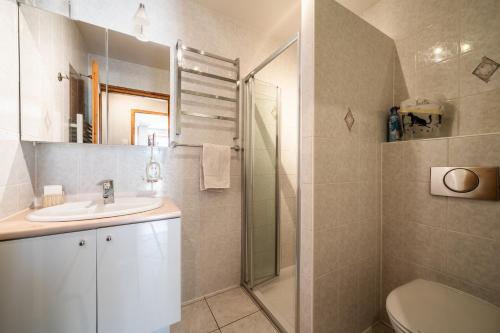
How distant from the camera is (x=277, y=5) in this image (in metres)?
1.48

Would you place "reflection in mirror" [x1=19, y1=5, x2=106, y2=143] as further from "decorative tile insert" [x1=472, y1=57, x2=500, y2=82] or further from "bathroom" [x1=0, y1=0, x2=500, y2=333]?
"decorative tile insert" [x1=472, y1=57, x2=500, y2=82]

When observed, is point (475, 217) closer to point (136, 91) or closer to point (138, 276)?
point (138, 276)

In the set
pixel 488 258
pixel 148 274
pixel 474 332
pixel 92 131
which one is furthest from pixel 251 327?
pixel 92 131

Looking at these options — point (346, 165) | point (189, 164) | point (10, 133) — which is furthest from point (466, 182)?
point (10, 133)

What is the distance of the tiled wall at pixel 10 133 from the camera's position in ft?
2.72

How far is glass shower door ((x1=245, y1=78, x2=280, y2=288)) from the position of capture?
161cm

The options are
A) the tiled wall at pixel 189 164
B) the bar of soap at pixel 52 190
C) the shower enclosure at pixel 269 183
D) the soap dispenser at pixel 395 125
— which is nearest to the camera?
the bar of soap at pixel 52 190

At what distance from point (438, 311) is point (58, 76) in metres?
2.25

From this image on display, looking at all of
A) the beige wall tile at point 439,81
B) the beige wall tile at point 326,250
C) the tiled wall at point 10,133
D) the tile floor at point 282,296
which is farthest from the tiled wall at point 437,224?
the tiled wall at point 10,133

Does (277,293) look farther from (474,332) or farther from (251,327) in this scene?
(474,332)

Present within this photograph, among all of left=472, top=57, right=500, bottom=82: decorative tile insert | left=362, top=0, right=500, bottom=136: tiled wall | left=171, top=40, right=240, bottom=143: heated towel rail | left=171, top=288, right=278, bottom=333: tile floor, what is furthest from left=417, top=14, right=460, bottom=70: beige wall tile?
left=171, top=288, right=278, bottom=333: tile floor

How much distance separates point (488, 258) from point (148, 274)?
1666mm

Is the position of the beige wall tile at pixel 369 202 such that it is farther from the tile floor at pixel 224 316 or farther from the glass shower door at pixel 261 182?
the tile floor at pixel 224 316

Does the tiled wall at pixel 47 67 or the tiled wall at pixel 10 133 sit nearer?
the tiled wall at pixel 10 133
